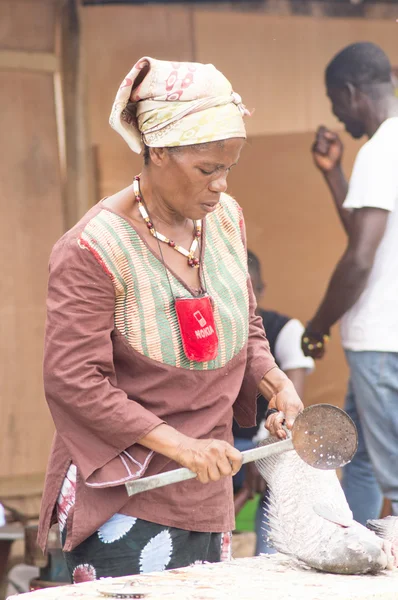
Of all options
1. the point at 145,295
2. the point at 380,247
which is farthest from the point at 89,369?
the point at 380,247

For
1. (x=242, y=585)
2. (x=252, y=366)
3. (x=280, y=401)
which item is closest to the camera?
(x=242, y=585)

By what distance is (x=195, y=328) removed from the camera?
2641 mm

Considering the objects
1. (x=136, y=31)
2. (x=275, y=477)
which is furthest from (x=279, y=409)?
(x=136, y=31)

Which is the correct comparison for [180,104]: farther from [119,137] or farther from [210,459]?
[119,137]

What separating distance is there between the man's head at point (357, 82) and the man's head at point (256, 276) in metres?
0.70

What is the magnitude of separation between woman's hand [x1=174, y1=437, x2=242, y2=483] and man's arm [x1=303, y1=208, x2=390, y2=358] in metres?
2.20

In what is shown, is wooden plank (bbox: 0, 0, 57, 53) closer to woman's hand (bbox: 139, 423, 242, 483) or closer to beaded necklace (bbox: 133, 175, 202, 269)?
beaded necklace (bbox: 133, 175, 202, 269)

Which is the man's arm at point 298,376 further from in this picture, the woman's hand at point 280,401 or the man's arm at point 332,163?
the woman's hand at point 280,401

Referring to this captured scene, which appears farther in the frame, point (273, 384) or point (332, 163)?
point (332, 163)

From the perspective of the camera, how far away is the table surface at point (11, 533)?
15.5ft

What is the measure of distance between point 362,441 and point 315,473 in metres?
2.00

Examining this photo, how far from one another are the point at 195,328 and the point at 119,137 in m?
2.31

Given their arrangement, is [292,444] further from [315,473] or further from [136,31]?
[136,31]

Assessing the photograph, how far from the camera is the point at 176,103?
256 centimetres
